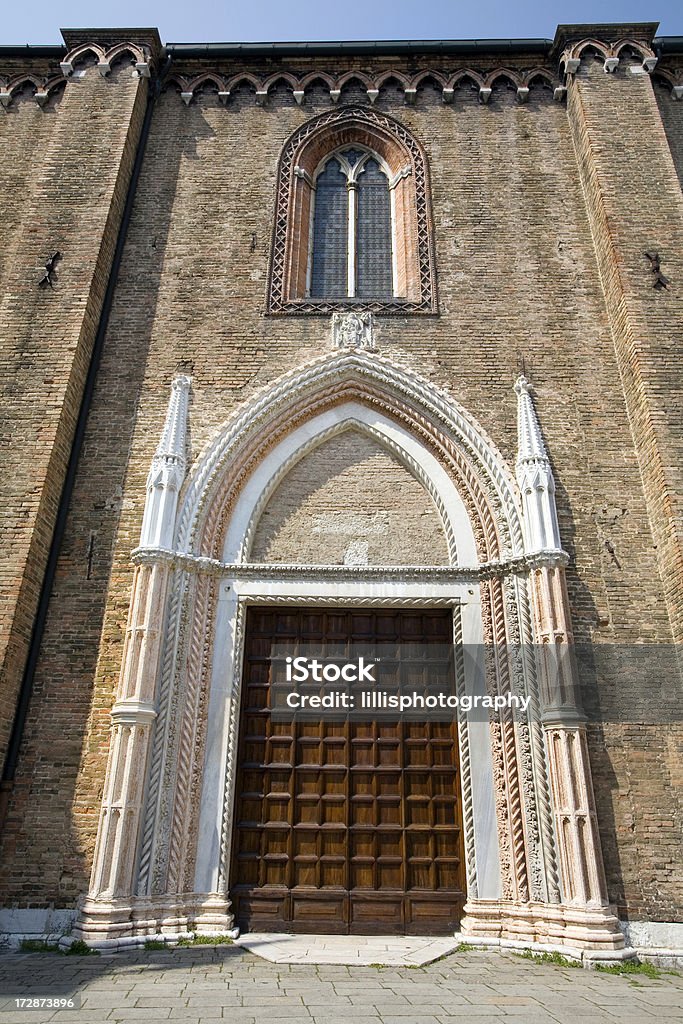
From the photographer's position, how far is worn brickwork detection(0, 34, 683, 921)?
22.6 feet

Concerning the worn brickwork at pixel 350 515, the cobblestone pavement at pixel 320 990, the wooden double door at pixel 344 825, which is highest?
the worn brickwork at pixel 350 515

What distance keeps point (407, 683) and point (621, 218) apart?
270 inches

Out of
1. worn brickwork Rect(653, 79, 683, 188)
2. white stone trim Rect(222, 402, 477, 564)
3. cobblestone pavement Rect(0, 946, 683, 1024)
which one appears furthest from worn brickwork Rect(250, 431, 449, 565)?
worn brickwork Rect(653, 79, 683, 188)

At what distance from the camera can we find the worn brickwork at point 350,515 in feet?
26.7

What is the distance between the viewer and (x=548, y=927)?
20.6 ft

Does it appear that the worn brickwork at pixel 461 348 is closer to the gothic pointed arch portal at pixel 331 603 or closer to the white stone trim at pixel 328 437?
the gothic pointed arch portal at pixel 331 603

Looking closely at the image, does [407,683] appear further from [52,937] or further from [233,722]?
[52,937]

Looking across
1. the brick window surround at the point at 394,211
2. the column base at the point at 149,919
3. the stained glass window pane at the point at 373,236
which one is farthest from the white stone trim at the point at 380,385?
the column base at the point at 149,919

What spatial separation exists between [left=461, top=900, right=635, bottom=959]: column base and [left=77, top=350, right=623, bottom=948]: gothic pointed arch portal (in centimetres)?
2

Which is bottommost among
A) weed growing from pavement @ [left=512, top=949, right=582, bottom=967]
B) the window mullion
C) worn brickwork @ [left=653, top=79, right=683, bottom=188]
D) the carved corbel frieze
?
weed growing from pavement @ [left=512, top=949, right=582, bottom=967]

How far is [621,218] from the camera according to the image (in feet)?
31.1

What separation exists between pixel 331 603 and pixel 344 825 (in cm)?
228

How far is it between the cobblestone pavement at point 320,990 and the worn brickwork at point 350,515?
156 inches

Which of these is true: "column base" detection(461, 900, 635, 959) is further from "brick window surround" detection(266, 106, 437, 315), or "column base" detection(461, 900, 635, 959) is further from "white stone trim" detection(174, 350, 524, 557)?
"brick window surround" detection(266, 106, 437, 315)
